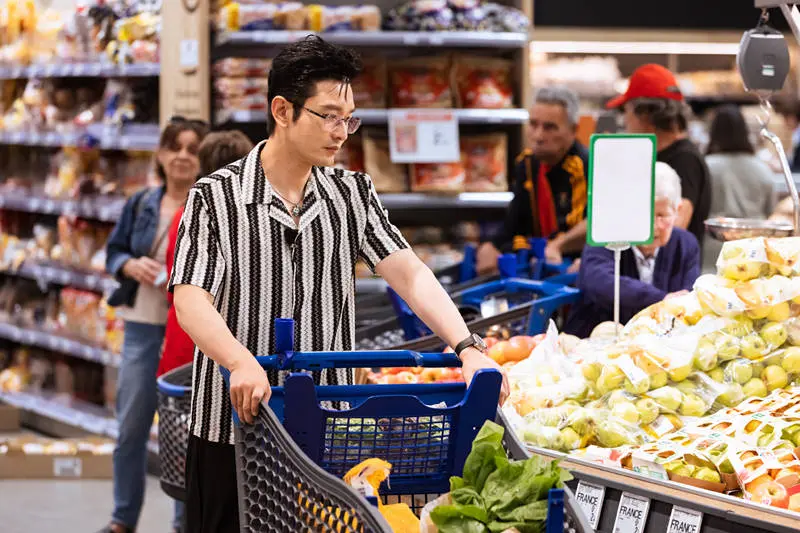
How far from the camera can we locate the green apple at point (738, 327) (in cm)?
284

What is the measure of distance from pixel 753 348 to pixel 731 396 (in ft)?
0.42

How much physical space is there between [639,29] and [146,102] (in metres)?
4.86

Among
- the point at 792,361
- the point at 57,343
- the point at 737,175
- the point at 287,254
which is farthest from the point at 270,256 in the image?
the point at 737,175

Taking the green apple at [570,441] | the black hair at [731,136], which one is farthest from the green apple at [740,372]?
the black hair at [731,136]

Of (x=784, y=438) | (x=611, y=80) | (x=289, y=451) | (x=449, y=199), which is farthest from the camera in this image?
(x=611, y=80)

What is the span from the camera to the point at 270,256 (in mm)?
2553

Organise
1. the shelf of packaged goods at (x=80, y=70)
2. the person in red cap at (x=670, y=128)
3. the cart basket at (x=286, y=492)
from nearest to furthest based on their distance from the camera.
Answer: the cart basket at (x=286, y=492)
the person in red cap at (x=670, y=128)
the shelf of packaged goods at (x=80, y=70)

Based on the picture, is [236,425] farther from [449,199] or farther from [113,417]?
[113,417]

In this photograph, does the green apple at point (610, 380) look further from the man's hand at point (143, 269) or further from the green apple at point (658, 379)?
the man's hand at point (143, 269)

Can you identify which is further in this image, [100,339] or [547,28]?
[547,28]

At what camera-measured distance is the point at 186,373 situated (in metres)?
3.71

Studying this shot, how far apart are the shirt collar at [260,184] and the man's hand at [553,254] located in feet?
7.03

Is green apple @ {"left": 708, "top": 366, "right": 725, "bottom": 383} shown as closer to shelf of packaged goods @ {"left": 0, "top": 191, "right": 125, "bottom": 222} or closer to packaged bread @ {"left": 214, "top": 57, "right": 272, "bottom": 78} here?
packaged bread @ {"left": 214, "top": 57, "right": 272, "bottom": 78}

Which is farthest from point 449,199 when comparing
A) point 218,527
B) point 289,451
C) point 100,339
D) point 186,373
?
point 289,451
